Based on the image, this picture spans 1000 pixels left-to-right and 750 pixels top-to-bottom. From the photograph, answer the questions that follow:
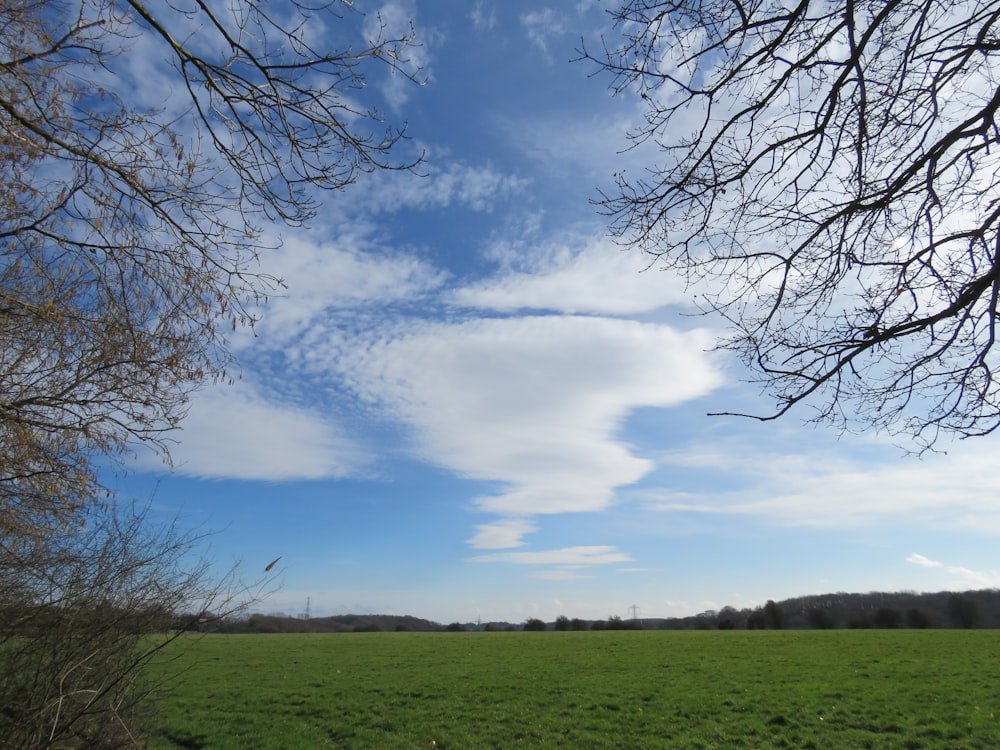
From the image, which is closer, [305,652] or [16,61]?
[16,61]

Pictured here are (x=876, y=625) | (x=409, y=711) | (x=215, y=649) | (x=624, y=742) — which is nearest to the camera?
(x=624, y=742)

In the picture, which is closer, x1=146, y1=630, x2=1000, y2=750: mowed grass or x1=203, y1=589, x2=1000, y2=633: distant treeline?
x1=146, y1=630, x2=1000, y2=750: mowed grass

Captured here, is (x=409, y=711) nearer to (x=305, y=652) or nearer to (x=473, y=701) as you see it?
(x=473, y=701)

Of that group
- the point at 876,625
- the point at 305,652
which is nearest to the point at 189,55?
the point at 305,652

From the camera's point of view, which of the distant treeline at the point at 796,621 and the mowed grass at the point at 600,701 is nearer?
the mowed grass at the point at 600,701

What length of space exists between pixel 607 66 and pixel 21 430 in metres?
5.39

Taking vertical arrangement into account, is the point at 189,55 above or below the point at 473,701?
above

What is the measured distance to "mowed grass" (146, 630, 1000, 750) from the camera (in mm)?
11656

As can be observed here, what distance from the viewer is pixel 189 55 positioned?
4.07m

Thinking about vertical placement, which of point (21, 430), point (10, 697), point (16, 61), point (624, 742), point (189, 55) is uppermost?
point (189, 55)

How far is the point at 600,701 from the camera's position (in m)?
15.4

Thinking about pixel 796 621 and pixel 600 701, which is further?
pixel 796 621

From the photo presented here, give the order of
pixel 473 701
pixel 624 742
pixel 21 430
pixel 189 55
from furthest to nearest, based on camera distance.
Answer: pixel 473 701 → pixel 624 742 → pixel 21 430 → pixel 189 55

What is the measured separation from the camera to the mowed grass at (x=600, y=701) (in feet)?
38.2
